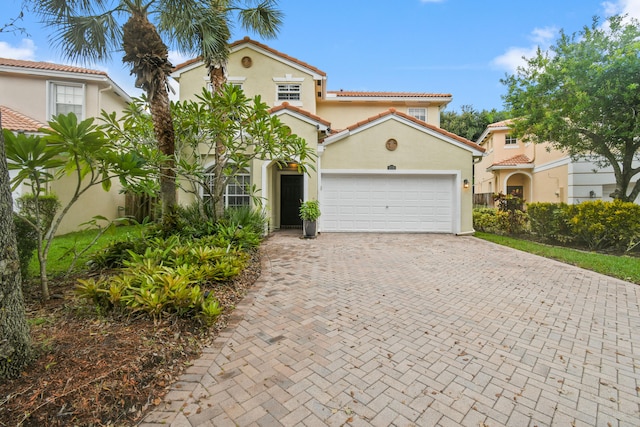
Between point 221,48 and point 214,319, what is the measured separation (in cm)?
767

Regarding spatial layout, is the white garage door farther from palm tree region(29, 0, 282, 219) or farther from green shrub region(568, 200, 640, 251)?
palm tree region(29, 0, 282, 219)

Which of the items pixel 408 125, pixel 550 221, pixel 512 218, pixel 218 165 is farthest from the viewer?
pixel 512 218

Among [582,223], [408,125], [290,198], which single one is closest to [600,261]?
[582,223]

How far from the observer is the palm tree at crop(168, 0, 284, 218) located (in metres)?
7.14

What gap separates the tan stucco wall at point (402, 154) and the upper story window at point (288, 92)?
14.0ft

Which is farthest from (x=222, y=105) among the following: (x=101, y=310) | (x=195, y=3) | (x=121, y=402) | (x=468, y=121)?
(x=468, y=121)

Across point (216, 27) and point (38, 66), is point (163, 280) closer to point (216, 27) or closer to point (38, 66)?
point (216, 27)

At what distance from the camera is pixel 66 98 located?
41.7 feet

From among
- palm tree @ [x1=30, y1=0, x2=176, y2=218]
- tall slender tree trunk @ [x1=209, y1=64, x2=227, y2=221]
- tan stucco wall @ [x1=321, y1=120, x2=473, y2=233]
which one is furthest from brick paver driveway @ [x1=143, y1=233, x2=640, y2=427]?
tan stucco wall @ [x1=321, y1=120, x2=473, y2=233]

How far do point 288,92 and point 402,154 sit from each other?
6.60 metres

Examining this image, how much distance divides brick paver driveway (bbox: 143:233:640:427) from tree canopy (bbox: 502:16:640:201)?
264 inches

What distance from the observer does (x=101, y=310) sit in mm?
3488

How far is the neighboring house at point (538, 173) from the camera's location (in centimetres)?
1367

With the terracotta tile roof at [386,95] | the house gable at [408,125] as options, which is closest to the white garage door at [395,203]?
the house gable at [408,125]
